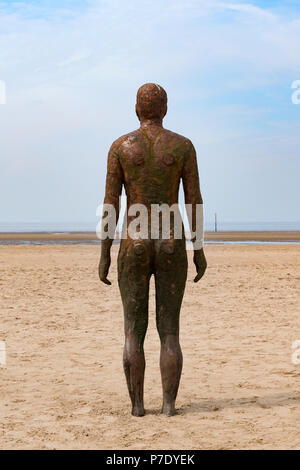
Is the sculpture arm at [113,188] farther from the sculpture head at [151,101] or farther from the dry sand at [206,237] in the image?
the dry sand at [206,237]

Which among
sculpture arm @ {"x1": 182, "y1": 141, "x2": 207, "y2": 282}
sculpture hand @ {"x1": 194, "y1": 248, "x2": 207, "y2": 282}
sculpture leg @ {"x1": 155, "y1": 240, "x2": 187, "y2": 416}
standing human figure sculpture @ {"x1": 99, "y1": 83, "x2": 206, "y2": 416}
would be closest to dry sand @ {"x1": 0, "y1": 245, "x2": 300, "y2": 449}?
sculpture leg @ {"x1": 155, "y1": 240, "x2": 187, "y2": 416}

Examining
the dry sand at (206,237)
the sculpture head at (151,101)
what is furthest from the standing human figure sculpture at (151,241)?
the dry sand at (206,237)

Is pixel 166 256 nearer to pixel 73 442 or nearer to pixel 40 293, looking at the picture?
pixel 73 442

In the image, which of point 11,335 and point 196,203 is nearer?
point 196,203

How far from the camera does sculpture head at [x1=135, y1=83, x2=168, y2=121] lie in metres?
5.64

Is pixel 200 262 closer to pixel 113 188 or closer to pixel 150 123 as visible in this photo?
pixel 113 188

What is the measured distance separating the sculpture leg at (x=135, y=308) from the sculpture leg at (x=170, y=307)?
5.4 inches

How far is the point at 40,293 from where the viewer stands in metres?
13.4

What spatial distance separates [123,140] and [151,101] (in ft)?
1.55

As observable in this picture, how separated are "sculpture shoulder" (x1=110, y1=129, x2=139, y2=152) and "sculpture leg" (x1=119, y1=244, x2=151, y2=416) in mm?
930

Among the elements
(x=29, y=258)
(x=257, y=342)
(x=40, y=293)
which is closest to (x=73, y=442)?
(x=257, y=342)

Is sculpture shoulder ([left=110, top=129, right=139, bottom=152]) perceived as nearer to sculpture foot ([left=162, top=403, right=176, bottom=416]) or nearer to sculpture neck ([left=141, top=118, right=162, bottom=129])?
sculpture neck ([left=141, top=118, right=162, bottom=129])
